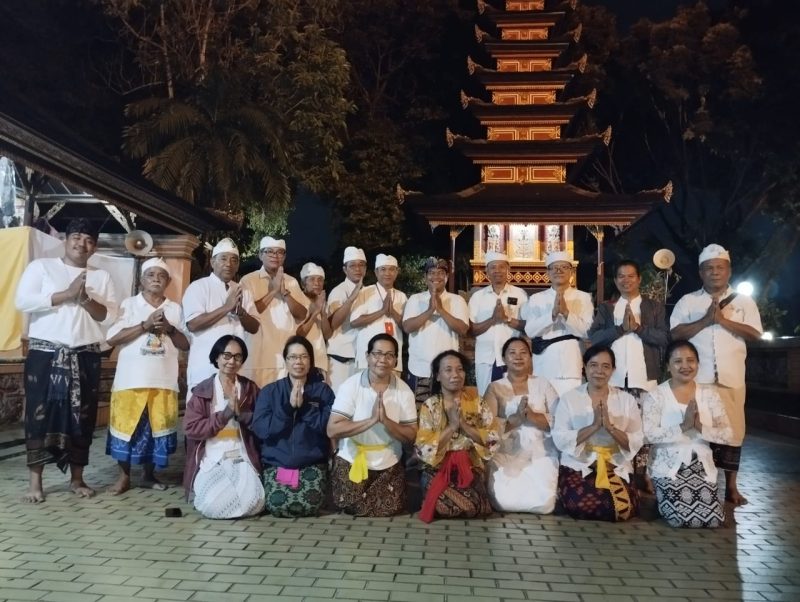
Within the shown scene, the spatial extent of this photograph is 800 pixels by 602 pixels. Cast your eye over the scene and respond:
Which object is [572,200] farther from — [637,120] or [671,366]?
[671,366]

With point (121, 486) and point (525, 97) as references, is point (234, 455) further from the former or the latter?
point (525, 97)

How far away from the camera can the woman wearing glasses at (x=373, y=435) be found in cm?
481

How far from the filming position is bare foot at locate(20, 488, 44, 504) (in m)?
5.10

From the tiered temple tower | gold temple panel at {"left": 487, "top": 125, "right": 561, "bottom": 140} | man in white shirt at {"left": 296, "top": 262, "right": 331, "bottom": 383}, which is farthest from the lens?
gold temple panel at {"left": 487, "top": 125, "right": 561, "bottom": 140}

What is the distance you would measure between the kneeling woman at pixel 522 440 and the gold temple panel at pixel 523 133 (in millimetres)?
17168

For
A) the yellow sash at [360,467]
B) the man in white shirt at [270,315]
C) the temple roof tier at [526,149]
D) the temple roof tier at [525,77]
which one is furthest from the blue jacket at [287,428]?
the temple roof tier at [525,77]

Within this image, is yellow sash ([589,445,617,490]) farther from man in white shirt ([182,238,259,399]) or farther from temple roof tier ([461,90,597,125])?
temple roof tier ([461,90,597,125])

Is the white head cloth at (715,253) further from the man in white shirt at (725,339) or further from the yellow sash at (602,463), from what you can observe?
the yellow sash at (602,463)

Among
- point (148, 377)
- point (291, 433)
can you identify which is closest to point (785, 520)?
point (291, 433)

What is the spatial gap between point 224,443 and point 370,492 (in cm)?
115

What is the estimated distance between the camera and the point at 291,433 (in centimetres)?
487

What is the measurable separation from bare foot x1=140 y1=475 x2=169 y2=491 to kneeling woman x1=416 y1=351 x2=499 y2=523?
7.50ft

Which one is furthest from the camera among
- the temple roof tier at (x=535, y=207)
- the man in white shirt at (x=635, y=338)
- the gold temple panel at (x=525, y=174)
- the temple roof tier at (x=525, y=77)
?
the temple roof tier at (x=525, y=77)

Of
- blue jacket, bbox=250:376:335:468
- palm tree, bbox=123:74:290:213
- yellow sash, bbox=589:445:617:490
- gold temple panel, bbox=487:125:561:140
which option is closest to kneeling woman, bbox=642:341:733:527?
yellow sash, bbox=589:445:617:490
